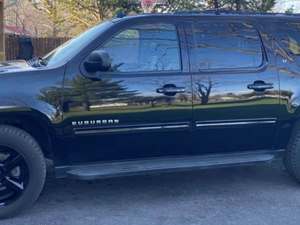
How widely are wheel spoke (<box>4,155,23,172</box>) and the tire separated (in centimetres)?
4

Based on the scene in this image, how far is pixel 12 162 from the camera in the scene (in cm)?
470

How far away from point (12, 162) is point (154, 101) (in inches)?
54.6

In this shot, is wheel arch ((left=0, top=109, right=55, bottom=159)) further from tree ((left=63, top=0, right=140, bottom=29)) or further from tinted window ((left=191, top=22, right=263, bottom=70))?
tree ((left=63, top=0, right=140, bottom=29))

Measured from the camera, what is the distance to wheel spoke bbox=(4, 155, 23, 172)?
4.70 metres

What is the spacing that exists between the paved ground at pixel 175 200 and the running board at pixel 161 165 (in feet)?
1.18

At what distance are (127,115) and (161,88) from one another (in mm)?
412

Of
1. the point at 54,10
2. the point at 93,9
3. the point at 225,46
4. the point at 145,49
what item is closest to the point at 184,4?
the point at 93,9

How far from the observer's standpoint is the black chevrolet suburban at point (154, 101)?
15.5 feet

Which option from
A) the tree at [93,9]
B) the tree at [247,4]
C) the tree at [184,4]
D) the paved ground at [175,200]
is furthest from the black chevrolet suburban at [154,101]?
the tree at [93,9]

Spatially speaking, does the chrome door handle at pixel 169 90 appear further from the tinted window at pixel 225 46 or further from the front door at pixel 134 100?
the tinted window at pixel 225 46

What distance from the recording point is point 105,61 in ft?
15.9

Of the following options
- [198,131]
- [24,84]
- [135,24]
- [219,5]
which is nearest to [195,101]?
[198,131]

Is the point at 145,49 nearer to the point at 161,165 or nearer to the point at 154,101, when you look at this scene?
the point at 154,101

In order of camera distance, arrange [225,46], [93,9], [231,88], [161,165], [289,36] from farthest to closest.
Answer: [93,9] < [289,36] < [225,46] < [231,88] < [161,165]
